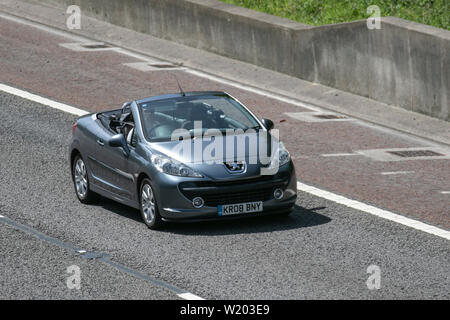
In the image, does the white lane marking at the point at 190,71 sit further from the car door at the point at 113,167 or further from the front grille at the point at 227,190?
the front grille at the point at 227,190

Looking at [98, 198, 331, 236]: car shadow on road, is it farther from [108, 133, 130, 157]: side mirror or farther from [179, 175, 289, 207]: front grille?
[108, 133, 130, 157]: side mirror

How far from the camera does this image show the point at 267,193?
13.7m

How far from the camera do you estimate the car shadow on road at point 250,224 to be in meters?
13.7

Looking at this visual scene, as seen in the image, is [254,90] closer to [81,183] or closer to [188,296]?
[81,183]

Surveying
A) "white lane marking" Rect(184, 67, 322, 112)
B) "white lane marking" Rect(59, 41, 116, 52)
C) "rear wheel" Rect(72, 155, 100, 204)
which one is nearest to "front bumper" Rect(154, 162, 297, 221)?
"rear wheel" Rect(72, 155, 100, 204)

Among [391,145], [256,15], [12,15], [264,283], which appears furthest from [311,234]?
[12,15]

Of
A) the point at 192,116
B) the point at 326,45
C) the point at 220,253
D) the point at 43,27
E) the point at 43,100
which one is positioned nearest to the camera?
the point at 220,253

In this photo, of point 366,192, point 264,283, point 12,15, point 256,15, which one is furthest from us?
point 12,15

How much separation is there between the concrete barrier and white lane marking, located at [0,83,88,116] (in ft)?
15.2

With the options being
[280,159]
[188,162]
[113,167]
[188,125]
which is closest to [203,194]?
[188,162]

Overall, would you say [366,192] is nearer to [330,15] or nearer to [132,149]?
[132,149]

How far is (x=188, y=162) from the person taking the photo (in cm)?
1355

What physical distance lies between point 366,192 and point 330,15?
8.66 m

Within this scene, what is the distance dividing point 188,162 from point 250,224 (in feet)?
3.90
